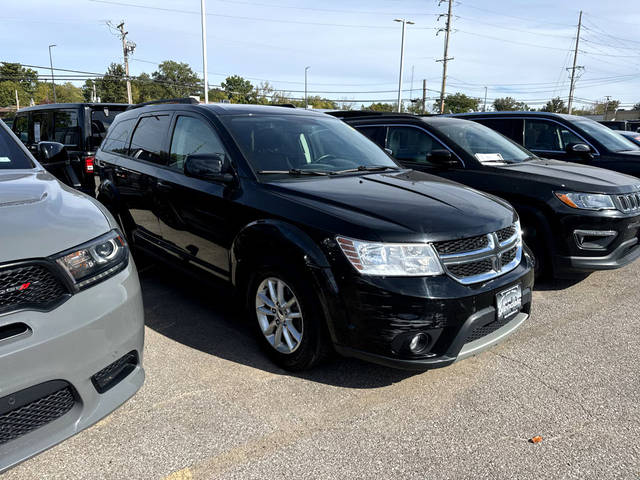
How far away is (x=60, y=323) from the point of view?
187 centimetres

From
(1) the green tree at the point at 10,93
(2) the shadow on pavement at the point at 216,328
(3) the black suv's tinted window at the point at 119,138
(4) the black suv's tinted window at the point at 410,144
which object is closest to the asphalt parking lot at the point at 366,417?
(2) the shadow on pavement at the point at 216,328

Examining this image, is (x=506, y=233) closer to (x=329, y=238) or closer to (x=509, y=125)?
(x=329, y=238)

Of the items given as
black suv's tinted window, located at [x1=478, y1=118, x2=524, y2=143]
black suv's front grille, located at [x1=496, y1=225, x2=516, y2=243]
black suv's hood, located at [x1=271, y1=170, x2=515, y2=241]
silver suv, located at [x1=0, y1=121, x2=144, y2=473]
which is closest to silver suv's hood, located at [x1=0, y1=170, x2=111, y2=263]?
silver suv, located at [x1=0, y1=121, x2=144, y2=473]

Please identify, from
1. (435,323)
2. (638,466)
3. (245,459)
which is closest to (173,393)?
(245,459)

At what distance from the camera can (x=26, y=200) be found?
7.63 feet

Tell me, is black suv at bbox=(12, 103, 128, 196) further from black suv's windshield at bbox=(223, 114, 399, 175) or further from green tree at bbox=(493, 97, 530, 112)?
green tree at bbox=(493, 97, 530, 112)

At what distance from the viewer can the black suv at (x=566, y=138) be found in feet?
21.4

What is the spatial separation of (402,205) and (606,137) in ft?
19.0

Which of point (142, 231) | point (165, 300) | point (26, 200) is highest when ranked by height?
point (26, 200)

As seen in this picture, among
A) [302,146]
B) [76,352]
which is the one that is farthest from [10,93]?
[76,352]

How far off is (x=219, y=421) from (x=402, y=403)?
105 centimetres

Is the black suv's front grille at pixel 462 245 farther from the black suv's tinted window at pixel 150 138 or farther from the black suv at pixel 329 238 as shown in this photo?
the black suv's tinted window at pixel 150 138

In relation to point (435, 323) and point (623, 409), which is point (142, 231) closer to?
point (435, 323)

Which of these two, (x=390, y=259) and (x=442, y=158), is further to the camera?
(x=442, y=158)
